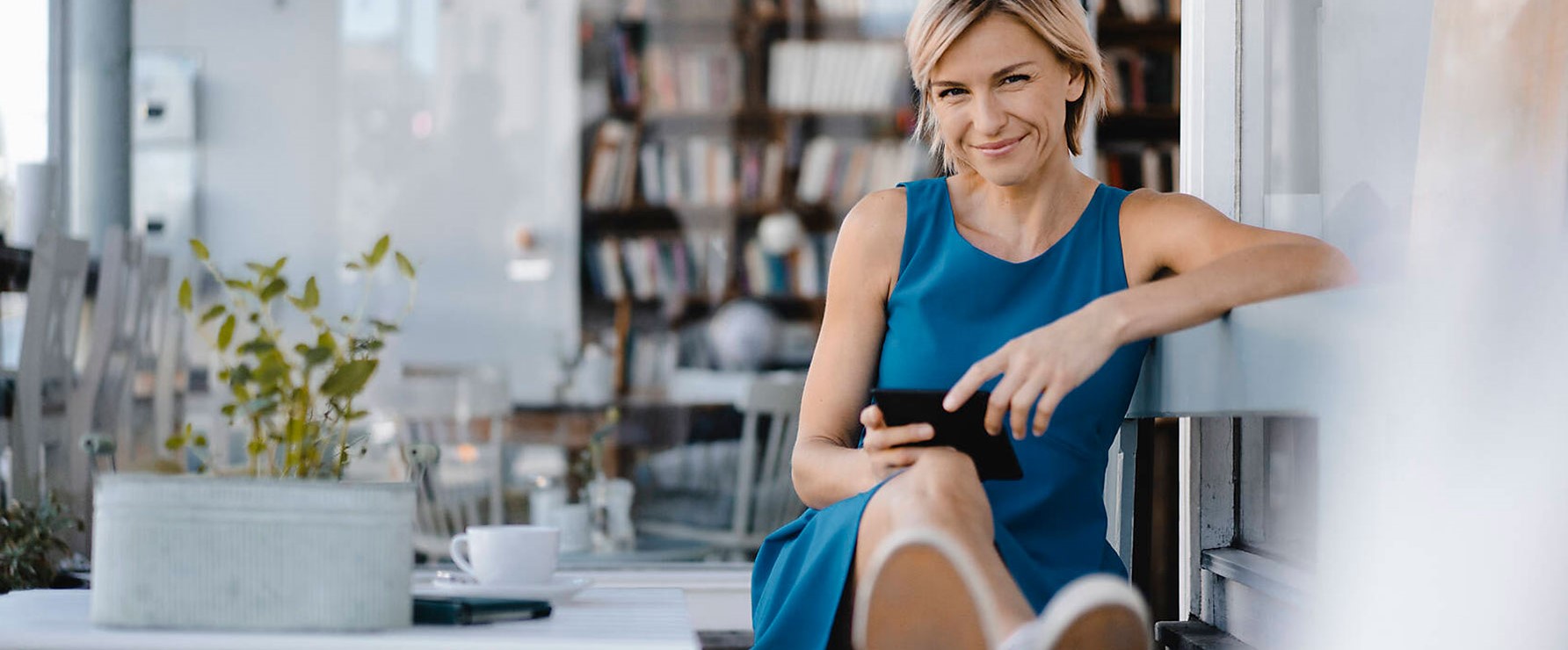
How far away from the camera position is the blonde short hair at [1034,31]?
4.42 ft

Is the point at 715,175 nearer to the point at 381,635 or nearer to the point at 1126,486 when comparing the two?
the point at 1126,486

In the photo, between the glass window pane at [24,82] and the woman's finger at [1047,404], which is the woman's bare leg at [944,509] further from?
the glass window pane at [24,82]

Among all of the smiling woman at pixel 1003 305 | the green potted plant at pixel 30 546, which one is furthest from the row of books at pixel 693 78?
the smiling woman at pixel 1003 305

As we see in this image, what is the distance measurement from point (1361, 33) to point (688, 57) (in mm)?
2905

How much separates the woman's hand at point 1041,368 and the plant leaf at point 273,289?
49 centimetres

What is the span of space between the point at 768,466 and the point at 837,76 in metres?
1.24

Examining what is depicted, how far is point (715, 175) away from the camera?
4164mm

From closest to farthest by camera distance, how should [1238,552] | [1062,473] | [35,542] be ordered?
[1062,473] < [1238,552] < [35,542]

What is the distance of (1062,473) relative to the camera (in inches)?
51.7

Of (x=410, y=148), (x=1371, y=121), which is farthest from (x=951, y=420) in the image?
(x=410, y=148)

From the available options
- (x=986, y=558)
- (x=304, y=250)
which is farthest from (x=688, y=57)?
(x=986, y=558)

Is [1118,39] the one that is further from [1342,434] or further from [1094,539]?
[1342,434]

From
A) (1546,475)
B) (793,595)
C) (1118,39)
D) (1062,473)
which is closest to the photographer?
(1546,475)

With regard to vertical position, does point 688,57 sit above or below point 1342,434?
above
